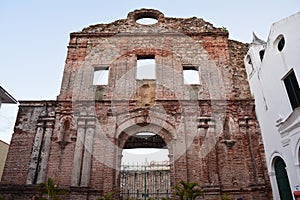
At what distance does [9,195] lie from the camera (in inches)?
332

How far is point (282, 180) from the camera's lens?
26.7ft

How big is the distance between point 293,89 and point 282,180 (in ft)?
9.44

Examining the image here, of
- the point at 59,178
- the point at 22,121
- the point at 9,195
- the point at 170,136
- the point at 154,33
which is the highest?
the point at 154,33

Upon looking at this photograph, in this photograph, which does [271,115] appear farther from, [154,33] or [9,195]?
[9,195]

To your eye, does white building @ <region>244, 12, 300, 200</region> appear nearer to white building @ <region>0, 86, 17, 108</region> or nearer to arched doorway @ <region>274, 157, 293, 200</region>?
arched doorway @ <region>274, 157, 293, 200</region>

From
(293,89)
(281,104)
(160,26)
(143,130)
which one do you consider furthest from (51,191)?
(160,26)

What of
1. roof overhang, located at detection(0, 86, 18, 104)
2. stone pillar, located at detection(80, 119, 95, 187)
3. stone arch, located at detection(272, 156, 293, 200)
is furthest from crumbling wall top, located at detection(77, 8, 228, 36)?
stone arch, located at detection(272, 156, 293, 200)

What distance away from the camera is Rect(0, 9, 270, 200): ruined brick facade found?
874cm

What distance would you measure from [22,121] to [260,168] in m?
8.77

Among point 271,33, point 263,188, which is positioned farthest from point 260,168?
point 271,33

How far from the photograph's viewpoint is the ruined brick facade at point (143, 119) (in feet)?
28.7

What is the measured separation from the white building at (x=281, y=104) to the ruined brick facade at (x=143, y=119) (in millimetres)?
501

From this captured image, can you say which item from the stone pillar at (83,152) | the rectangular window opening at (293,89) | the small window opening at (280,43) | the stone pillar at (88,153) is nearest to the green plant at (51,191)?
the stone pillar at (83,152)

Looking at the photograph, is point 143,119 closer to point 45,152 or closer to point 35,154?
point 45,152
